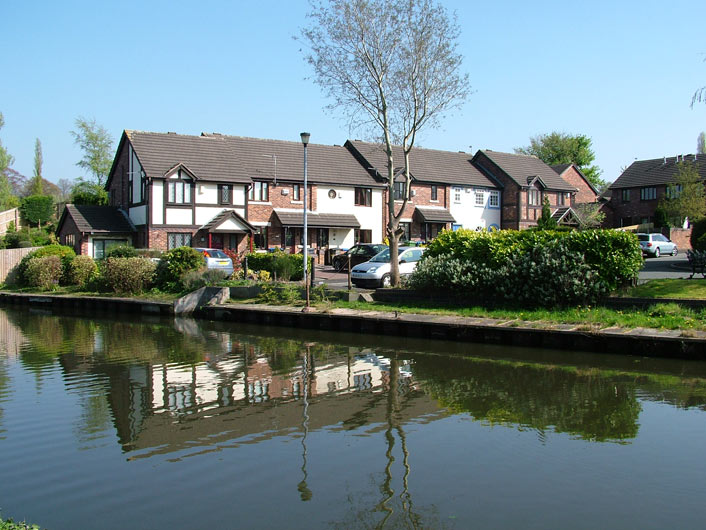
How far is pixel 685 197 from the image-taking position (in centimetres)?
5688

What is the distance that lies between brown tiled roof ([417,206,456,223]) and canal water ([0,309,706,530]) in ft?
110

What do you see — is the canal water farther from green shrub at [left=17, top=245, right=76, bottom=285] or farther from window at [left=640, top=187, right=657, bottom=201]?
window at [left=640, top=187, right=657, bottom=201]

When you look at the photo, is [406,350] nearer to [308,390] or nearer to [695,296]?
[308,390]

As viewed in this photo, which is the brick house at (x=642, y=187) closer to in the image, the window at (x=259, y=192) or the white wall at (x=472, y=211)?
the white wall at (x=472, y=211)

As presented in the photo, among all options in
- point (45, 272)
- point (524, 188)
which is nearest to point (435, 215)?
point (524, 188)

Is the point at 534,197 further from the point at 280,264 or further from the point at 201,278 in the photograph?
the point at 201,278

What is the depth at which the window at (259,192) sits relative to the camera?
44209 millimetres

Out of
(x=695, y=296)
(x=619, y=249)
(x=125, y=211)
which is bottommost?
(x=695, y=296)

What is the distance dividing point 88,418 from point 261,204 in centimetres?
3414

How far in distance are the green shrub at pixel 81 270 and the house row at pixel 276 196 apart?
6279 millimetres

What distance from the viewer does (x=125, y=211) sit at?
4356 centimetres

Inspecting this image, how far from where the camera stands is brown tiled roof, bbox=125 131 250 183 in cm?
4122

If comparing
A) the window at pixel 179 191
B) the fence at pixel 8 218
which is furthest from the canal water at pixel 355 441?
the fence at pixel 8 218

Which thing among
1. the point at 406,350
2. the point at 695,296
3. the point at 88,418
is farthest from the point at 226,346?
the point at 695,296
